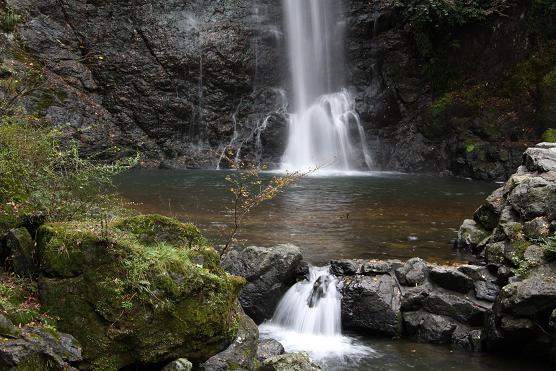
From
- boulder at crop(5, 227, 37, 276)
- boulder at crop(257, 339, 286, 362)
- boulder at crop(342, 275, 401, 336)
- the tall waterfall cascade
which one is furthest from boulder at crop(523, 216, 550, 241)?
the tall waterfall cascade

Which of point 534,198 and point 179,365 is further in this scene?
point 534,198

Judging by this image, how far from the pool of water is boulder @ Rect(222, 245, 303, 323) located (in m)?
0.83

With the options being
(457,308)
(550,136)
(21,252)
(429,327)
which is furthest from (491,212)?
(550,136)

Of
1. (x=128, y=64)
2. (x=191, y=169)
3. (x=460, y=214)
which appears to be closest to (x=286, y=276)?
(x=460, y=214)

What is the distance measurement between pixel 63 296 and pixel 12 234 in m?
0.72

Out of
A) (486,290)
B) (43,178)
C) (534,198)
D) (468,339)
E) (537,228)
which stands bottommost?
(468,339)

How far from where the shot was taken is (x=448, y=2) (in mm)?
20094

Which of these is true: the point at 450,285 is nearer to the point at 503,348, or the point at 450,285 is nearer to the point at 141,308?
the point at 503,348

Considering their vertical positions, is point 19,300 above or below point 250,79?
below

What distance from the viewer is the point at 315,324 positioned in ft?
23.1

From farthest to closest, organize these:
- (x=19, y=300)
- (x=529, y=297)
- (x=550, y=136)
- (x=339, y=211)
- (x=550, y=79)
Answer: (x=550, y=79) < (x=550, y=136) < (x=339, y=211) < (x=529, y=297) < (x=19, y=300)

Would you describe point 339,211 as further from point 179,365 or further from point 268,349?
point 179,365

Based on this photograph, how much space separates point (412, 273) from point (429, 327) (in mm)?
829

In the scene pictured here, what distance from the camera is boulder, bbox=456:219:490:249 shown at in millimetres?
8922
